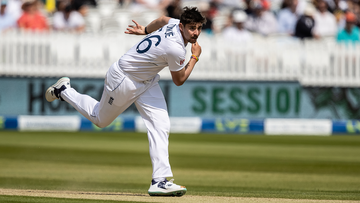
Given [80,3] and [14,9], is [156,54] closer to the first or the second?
[14,9]

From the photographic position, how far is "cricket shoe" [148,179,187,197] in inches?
206

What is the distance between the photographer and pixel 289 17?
14578 millimetres

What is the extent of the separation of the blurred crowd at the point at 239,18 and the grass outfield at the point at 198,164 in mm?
2871

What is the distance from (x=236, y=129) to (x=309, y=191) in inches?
287

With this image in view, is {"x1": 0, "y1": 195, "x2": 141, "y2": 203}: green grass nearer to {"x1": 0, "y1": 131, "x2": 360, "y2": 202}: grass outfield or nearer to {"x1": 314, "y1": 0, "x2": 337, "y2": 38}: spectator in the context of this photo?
{"x1": 0, "y1": 131, "x2": 360, "y2": 202}: grass outfield

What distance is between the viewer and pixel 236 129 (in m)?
13.5

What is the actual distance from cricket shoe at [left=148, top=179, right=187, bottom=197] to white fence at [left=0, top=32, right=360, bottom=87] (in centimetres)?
836

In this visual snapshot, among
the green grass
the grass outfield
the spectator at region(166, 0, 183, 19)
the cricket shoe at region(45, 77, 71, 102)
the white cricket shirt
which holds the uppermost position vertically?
the spectator at region(166, 0, 183, 19)

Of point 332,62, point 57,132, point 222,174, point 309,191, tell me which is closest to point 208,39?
point 332,62

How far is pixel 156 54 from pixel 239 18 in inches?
374

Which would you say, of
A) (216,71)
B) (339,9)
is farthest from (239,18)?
(339,9)

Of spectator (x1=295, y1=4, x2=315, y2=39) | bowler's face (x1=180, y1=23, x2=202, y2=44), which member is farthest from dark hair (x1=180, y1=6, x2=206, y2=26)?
spectator (x1=295, y1=4, x2=315, y2=39)

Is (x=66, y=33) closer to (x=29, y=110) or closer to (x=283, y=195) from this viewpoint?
(x=29, y=110)

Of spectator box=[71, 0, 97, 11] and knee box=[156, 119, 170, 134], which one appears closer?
knee box=[156, 119, 170, 134]
